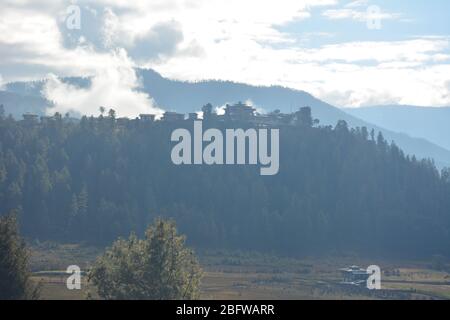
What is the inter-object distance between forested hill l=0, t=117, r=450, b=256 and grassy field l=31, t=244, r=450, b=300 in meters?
10.5

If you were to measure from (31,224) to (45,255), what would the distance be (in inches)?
882

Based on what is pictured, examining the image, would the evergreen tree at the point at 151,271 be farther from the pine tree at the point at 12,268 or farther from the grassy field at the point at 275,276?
the grassy field at the point at 275,276

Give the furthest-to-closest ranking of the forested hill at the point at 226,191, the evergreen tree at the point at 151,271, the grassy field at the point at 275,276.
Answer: the forested hill at the point at 226,191 < the grassy field at the point at 275,276 < the evergreen tree at the point at 151,271

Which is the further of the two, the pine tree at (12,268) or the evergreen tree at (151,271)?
the evergreen tree at (151,271)

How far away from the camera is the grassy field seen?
7956cm

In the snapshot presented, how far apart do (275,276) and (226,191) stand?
51.0m

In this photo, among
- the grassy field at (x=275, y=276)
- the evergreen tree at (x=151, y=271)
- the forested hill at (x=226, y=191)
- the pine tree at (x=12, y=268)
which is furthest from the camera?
the forested hill at (x=226, y=191)

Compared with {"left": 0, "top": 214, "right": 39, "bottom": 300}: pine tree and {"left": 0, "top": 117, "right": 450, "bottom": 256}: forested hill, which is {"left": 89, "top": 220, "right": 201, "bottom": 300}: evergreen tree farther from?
{"left": 0, "top": 117, "right": 450, "bottom": 256}: forested hill

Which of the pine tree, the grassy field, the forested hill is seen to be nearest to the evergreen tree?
the pine tree

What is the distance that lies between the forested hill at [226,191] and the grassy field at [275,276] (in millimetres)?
10469

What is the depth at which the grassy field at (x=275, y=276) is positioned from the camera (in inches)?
3132

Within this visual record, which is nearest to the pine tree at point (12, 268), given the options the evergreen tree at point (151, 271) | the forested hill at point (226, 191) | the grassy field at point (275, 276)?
the evergreen tree at point (151, 271)
